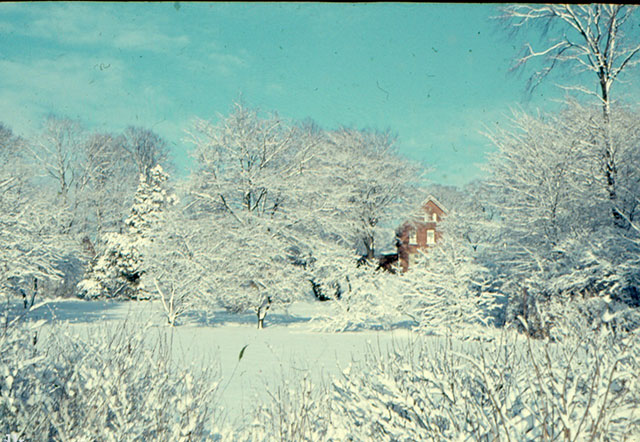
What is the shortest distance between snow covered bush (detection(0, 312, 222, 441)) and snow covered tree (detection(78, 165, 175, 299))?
22204 mm

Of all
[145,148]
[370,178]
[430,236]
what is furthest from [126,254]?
[430,236]

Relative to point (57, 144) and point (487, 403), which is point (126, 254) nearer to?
point (57, 144)

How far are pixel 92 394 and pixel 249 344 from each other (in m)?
8.69

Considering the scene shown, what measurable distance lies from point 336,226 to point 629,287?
9905 millimetres

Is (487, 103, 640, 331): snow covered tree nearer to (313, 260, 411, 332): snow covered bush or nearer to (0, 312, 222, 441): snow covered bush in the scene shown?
(313, 260, 411, 332): snow covered bush

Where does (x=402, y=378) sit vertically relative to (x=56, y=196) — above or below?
below

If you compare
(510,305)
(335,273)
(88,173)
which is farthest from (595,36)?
(88,173)

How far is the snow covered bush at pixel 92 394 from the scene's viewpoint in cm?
340

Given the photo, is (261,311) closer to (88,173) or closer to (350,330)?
(350,330)

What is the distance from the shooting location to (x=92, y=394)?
3793 mm

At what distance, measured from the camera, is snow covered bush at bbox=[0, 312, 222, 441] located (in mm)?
3396

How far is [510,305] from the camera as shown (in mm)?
14039

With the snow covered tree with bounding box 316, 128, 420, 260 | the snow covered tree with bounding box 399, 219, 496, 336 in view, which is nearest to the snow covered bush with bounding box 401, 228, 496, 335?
the snow covered tree with bounding box 399, 219, 496, 336

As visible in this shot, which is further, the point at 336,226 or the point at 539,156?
the point at 336,226
